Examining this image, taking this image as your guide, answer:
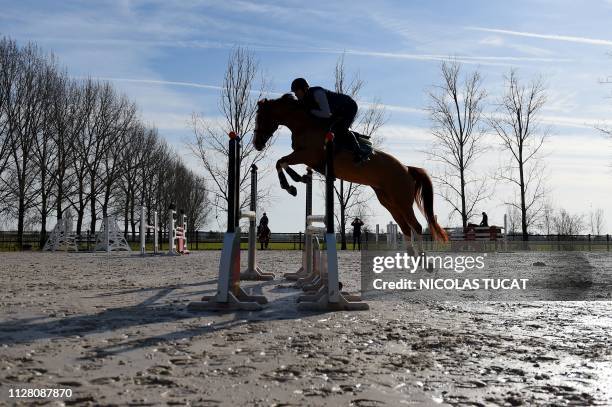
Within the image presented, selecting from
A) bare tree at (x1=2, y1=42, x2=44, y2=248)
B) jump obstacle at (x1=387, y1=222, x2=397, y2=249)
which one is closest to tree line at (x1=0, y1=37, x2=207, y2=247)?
bare tree at (x1=2, y1=42, x2=44, y2=248)

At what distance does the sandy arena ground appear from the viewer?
255 cm

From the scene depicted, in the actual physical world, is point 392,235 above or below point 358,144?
below

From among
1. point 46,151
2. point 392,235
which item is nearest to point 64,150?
point 46,151

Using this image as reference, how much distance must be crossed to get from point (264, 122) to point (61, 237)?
22136 mm

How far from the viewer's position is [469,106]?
28.2 m

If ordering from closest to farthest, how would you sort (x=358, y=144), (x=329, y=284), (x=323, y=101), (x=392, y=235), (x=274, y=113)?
(x=329, y=284) → (x=323, y=101) → (x=274, y=113) → (x=358, y=144) → (x=392, y=235)

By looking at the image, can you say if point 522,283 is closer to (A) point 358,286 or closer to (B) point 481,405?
(A) point 358,286

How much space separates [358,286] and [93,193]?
2980cm

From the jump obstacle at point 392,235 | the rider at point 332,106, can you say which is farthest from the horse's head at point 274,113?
the jump obstacle at point 392,235

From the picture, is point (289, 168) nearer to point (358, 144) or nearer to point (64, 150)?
point (358, 144)

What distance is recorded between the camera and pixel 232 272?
214 inches

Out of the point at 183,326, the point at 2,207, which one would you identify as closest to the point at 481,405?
the point at 183,326

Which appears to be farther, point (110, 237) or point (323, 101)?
point (110, 237)

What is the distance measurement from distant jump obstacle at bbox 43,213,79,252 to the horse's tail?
69.9 ft
